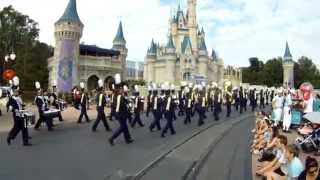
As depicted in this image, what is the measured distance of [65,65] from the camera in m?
67.2

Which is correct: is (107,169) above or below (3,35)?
below

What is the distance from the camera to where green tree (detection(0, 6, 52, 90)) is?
67.4 metres

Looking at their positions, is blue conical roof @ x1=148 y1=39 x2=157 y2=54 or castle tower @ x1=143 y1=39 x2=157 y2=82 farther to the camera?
blue conical roof @ x1=148 y1=39 x2=157 y2=54

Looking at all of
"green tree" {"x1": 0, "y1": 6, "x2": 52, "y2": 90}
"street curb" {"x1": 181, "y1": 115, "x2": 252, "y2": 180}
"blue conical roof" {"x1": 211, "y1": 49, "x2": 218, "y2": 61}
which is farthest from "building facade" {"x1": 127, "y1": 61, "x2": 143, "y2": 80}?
"street curb" {"x1": 181, "y1": 115, "x2": 252, "y2": 180}

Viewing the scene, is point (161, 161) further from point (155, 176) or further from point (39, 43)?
point (39, 43)

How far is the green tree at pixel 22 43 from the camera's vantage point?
2654 inches

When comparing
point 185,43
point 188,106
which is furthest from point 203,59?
point 188,106

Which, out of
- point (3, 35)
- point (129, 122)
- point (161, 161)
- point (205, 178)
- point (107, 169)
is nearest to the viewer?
point (205, 178)

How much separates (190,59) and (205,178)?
95.2 meters

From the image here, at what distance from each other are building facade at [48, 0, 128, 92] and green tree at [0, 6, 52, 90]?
2265 mm

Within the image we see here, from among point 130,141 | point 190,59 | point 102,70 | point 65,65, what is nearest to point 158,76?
point 190,59

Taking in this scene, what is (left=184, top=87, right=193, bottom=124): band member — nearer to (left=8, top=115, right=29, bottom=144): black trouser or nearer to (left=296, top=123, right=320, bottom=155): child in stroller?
(left=296, top=123, right=320, bottom=155): child in stroller

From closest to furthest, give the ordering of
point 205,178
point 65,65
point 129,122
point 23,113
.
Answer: point 205,178, point 23,113, point 129,122, point 65,65

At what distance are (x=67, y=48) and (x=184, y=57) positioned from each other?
1515 inches
